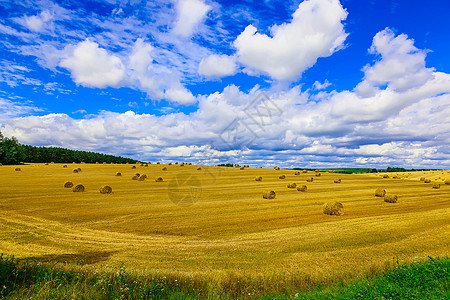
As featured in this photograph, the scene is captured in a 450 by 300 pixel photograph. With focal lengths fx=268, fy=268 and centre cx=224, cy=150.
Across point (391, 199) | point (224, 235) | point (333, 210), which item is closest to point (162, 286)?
point (224, 235)

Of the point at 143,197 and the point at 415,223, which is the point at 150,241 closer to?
the point at 143,197

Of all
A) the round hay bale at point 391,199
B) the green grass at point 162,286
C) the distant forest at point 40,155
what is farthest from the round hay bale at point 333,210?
the distant forest at point 40,155

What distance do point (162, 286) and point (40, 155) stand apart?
340 ft

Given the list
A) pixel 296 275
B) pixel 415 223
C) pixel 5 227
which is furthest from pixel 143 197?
pixel 415 223

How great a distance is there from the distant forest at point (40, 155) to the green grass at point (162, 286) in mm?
82746

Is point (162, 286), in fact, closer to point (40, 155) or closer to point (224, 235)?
point (224, 235)

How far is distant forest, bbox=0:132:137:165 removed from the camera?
241 feet

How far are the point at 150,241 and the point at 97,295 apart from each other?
6.90 metres

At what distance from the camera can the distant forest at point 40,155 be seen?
7331cm

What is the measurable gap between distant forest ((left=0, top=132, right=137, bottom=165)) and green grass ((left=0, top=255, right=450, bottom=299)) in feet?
271

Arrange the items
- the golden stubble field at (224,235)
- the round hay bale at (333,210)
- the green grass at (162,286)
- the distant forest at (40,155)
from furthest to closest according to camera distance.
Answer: the distant forest at (40,155) → the round hay bale at (333,210) → the golden stubble field at (224,235) → the green grass at (162,286)

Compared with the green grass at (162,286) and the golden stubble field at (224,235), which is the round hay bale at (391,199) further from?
the green grass at (162,286)

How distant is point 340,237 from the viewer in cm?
1465

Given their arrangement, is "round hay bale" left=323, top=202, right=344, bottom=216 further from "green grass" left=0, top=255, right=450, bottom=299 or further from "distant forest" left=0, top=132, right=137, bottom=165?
"distant forest" left=0, top=132, right=137, bottom=165
